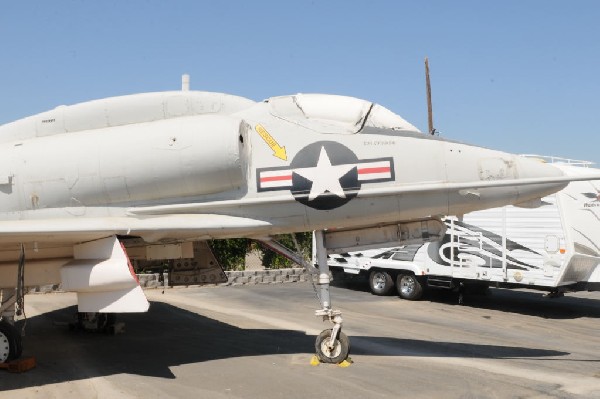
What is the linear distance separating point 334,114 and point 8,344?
6.20m

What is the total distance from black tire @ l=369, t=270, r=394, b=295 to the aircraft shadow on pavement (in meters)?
7.16

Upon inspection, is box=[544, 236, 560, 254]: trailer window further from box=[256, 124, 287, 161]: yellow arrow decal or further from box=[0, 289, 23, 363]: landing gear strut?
box=[0, 289, 23, 363]: landing gear strut

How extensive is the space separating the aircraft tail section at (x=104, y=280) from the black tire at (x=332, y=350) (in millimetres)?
2814

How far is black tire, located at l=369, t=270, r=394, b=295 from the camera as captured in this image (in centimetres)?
1931

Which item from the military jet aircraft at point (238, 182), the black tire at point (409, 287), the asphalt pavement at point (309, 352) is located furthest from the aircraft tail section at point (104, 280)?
the black tire at point (409, 287)

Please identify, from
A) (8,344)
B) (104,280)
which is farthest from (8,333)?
(104,280)

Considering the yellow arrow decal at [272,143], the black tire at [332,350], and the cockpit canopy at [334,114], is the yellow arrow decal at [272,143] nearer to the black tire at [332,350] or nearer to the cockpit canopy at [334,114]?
the cockpit canopy at [334,114]

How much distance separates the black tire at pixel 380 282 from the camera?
19312 mm

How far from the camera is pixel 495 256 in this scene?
52.2ft

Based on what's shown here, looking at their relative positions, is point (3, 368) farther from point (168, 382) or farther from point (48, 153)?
point (48, 153)

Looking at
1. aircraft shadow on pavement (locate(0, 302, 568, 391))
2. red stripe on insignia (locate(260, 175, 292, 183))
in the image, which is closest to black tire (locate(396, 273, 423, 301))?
aircraft shadow on pavement (locate(0, 302, 568, 391))

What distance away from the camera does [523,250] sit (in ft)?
50.4

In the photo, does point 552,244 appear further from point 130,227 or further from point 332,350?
point 130,227

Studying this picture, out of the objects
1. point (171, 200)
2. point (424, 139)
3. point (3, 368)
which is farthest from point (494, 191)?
point (3, 368)
